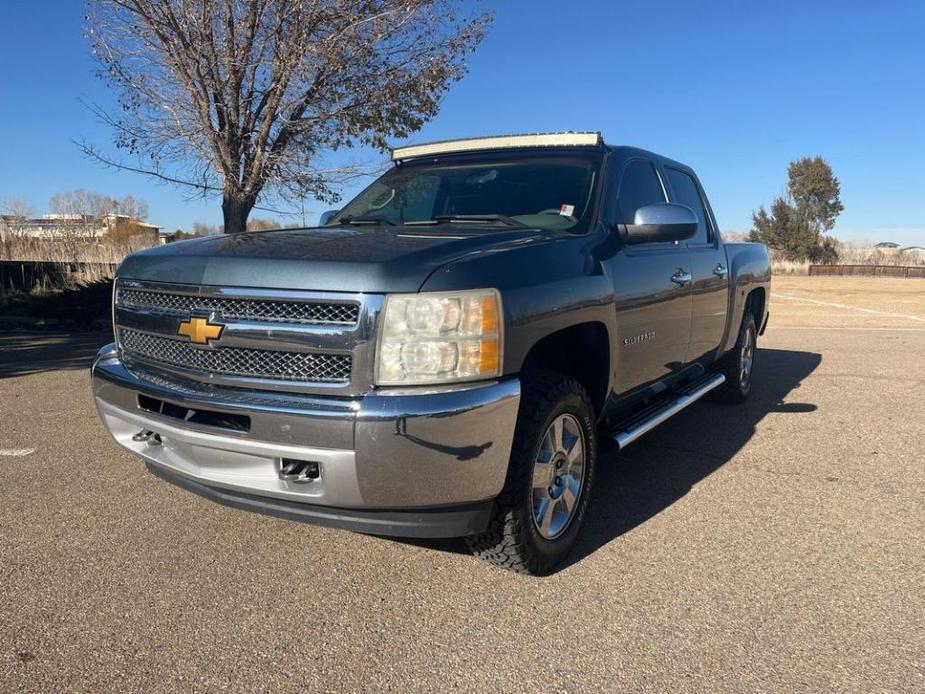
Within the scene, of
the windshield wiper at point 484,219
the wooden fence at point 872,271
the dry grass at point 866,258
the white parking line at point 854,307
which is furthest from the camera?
the dry grass at point 866,258

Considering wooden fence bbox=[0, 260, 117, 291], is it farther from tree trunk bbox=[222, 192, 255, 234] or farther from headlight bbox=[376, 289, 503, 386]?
headlight bbox=[376, 289, 503, 386]

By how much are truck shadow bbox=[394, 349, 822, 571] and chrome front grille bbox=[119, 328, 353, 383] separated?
1.13 meters

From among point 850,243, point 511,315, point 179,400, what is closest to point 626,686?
point 511,315

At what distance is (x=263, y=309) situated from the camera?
275 centimetres

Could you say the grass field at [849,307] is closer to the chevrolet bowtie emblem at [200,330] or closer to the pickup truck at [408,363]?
the pickup truck at [408,363]

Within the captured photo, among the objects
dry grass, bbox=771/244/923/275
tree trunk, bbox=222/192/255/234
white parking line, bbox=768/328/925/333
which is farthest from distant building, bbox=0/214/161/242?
dry grass, bbox=771/244/923/275

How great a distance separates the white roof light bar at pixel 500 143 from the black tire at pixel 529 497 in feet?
5.51

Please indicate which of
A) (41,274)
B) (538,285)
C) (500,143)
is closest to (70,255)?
(41,274)

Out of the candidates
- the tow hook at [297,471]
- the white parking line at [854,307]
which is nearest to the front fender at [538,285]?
the tow hook at [297,471]

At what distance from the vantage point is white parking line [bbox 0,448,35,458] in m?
4.56

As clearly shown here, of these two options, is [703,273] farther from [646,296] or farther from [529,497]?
[529,497]

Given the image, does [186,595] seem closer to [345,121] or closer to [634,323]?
[634,323]

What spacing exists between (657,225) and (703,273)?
1.34 m

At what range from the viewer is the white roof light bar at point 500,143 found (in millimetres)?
4207
